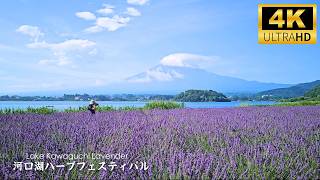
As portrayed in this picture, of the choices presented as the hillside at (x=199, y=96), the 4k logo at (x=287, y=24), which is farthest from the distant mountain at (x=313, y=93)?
the 4k logo at (x=287, y=24)

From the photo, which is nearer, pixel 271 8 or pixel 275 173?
pixel 275 173

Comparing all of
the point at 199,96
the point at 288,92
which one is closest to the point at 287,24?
the point at 199,96

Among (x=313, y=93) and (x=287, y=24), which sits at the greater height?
(x=287, y=24)

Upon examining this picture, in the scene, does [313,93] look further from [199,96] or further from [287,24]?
[287,24]

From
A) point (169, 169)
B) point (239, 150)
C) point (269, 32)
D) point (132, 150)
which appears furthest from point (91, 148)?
point (269, 32)

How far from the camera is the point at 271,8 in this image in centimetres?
448

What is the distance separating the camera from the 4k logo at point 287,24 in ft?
14.5

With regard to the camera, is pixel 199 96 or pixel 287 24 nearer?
pixel 287 24

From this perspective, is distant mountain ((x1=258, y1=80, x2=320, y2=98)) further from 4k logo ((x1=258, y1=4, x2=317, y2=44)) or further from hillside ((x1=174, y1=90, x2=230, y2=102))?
4k logo ((x1=258, y1=4, x2=317, y2=44))

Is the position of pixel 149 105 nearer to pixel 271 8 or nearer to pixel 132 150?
pixel 271 8

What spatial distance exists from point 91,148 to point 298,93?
2595 centimetres

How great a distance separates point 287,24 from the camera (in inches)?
175

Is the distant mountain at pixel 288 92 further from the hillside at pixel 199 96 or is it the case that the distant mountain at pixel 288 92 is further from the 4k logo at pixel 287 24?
the 4k logo at pixel 287 24

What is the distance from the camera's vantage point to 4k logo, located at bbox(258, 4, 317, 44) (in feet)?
14.5
